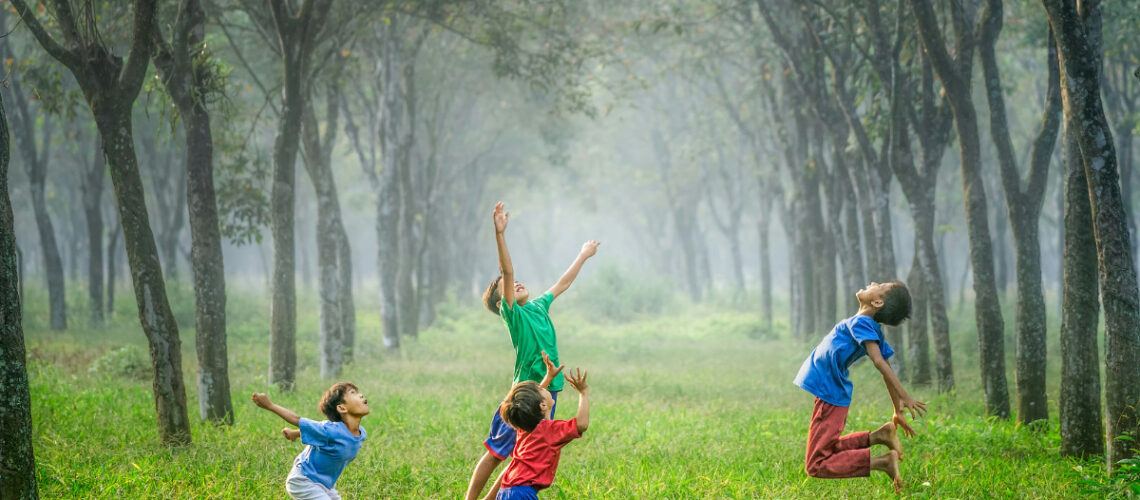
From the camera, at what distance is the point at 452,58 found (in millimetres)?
25312

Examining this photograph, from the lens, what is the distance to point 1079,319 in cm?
732

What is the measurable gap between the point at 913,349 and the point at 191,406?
32.9 feet

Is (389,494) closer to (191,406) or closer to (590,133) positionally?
(191,406)

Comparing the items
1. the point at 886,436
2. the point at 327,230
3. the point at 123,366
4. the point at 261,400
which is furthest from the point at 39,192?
the point at 886,436

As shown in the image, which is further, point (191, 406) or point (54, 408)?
point (191, 406)

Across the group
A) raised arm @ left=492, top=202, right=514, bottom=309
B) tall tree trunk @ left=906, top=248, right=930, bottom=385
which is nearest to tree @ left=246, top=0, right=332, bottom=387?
raised arm @ left=492, top=202, right=514, bottom=309

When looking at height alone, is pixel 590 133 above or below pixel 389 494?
above

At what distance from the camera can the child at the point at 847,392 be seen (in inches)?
A: 230

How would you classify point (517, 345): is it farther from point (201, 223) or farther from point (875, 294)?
point (201, 223)

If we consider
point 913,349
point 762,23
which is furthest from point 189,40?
point 762,23

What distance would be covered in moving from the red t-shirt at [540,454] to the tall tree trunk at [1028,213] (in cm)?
590

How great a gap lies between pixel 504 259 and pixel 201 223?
5.05m

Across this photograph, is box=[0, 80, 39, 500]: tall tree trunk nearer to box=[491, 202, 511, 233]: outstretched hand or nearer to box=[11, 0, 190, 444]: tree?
box=[11, 0, 190, 444]: tree

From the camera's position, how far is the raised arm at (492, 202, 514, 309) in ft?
18.1
